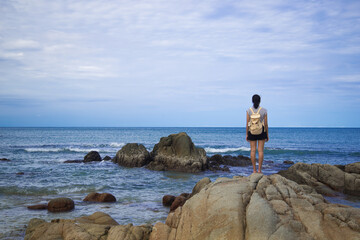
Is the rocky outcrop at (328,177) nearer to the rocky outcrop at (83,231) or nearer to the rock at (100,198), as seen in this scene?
the rock at (100,198)

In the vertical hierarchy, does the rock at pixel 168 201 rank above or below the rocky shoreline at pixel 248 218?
below

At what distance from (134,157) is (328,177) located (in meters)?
13.3

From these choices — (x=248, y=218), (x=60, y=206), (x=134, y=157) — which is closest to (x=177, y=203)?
(x=60, y=206)

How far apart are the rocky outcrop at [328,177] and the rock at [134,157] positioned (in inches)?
434

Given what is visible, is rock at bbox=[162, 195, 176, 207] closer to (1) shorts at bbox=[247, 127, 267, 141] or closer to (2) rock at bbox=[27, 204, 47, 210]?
(1) shorts at bbox=[247, 127, 267, 141]

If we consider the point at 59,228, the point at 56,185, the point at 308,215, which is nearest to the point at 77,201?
the point at 56,185

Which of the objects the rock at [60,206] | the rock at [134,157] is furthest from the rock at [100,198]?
the rock at [134,157]

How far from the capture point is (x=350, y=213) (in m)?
5.43

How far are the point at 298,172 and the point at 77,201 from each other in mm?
9543

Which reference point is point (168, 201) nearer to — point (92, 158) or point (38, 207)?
point (38, 207)

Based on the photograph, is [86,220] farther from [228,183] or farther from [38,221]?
[228,183]

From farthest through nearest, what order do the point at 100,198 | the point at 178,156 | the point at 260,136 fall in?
the point at 178,156
the point at 100,198
the point at 260,136

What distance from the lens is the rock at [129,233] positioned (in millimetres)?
6523

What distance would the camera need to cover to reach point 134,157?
22.5 metres
